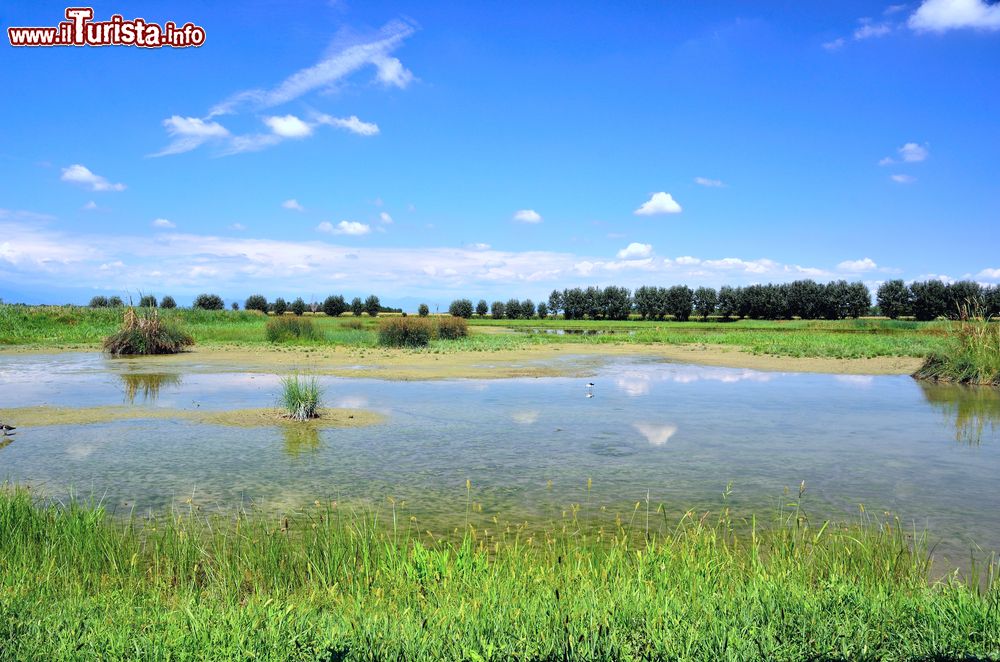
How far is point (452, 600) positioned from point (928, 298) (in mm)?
114094

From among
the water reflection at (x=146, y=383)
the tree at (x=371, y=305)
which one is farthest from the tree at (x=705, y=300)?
the water reflection at (x=146, y=383)

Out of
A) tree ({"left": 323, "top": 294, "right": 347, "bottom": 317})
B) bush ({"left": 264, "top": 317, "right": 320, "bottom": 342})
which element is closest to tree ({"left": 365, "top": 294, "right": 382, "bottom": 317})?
tree ({"left": 323, "top": 294, "right": 347, "bottom": 317})

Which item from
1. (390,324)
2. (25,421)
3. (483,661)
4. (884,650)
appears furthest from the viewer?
(390,324)

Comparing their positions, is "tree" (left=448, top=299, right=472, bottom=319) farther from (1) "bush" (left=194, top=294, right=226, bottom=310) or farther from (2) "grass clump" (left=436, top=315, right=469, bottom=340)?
(2) "grass clump" (left=436, top=315, right=469, bottom=340)

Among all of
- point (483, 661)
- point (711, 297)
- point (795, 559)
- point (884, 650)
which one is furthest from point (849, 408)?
point (711, 297)

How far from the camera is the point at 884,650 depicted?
4.36 m

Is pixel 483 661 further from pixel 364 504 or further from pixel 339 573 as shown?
pixel 364 504

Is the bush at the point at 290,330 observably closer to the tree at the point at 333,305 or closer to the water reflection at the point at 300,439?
the water reflection at the point at 300,439

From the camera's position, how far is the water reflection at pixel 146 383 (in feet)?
62.9

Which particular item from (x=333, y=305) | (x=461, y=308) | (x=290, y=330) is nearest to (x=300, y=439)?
(x=290, y=330)

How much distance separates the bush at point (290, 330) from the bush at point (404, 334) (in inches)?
221

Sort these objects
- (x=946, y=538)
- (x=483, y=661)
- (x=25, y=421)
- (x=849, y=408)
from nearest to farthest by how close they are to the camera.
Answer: (x=483, y=661)
(x=946, y=538)
(x=25, y=421)
(x=849, y=408)

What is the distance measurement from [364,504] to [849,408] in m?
14.1

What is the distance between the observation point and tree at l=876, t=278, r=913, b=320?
104 metres
